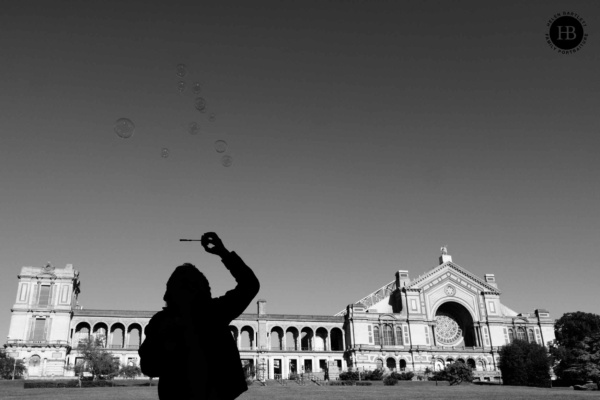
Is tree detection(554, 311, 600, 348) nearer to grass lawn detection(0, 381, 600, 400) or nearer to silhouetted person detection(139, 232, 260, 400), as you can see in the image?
grass lawn detection(0, 381, 600, 400)

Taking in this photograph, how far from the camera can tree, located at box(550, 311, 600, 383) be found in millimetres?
44516

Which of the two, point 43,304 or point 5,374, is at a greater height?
point 43,304

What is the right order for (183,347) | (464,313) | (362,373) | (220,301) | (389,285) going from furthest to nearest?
(389,285) < (464,313) < (362,373) < (220,301) < (183,347)

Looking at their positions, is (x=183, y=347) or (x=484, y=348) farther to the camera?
(x=484, y=348)

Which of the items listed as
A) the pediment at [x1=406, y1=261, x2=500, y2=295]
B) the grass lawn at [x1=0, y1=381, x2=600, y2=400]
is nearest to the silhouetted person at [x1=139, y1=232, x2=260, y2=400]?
the grass lawn at [x1=0, y1=381, x2=600, y2=400]

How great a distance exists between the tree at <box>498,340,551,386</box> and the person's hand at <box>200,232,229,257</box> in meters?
54.3

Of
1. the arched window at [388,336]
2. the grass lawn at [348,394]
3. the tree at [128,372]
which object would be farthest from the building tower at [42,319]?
the arched window at [388,336]

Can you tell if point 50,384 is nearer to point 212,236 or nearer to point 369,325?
point 369,325

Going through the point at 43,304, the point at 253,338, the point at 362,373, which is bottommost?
the point at 362,373

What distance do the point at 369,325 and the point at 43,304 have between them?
4481cm

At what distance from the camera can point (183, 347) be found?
3439 mm

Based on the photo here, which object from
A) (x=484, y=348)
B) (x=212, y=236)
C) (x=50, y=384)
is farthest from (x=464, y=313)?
(x=212, y=236)

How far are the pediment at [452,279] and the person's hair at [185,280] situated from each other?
7611 centimetres

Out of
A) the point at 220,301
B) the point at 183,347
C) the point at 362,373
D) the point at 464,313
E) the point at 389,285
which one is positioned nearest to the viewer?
the point at 183,347
